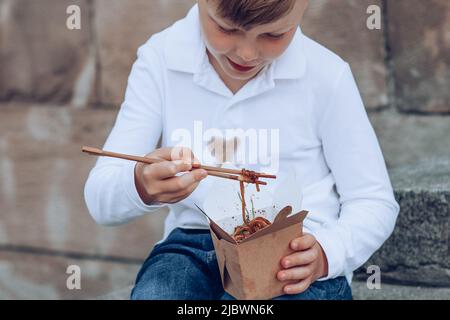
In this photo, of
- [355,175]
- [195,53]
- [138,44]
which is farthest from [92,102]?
[355,175]

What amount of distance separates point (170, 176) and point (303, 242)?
0.98 feet

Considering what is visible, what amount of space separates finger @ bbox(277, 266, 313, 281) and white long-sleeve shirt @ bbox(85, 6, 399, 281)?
163mm

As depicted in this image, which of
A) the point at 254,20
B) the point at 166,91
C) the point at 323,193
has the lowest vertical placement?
the point at 323,193

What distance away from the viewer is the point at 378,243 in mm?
1906

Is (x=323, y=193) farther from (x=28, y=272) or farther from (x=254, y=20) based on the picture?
(x=28, y=272)

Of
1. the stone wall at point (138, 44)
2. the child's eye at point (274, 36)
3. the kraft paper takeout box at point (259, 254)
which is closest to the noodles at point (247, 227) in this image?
the kraft paper takeout box at point (259, 254)

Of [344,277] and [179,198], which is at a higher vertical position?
[179,198]

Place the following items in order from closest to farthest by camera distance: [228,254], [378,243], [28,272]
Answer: [228,254]
[378,243]
[28,272]

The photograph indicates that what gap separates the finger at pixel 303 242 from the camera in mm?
1682

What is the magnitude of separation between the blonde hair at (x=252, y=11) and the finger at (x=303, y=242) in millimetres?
435

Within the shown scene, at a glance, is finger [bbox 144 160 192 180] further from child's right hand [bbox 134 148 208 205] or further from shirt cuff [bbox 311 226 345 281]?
shirt cuff [bbox 311 226 345 281]

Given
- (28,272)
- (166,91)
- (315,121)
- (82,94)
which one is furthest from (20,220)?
(315,121)

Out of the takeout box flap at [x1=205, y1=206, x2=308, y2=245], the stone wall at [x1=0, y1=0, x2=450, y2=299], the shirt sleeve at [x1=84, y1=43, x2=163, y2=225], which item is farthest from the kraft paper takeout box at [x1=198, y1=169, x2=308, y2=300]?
the stone wall at [x1=0, y1=0, x2=450, y2=299]
